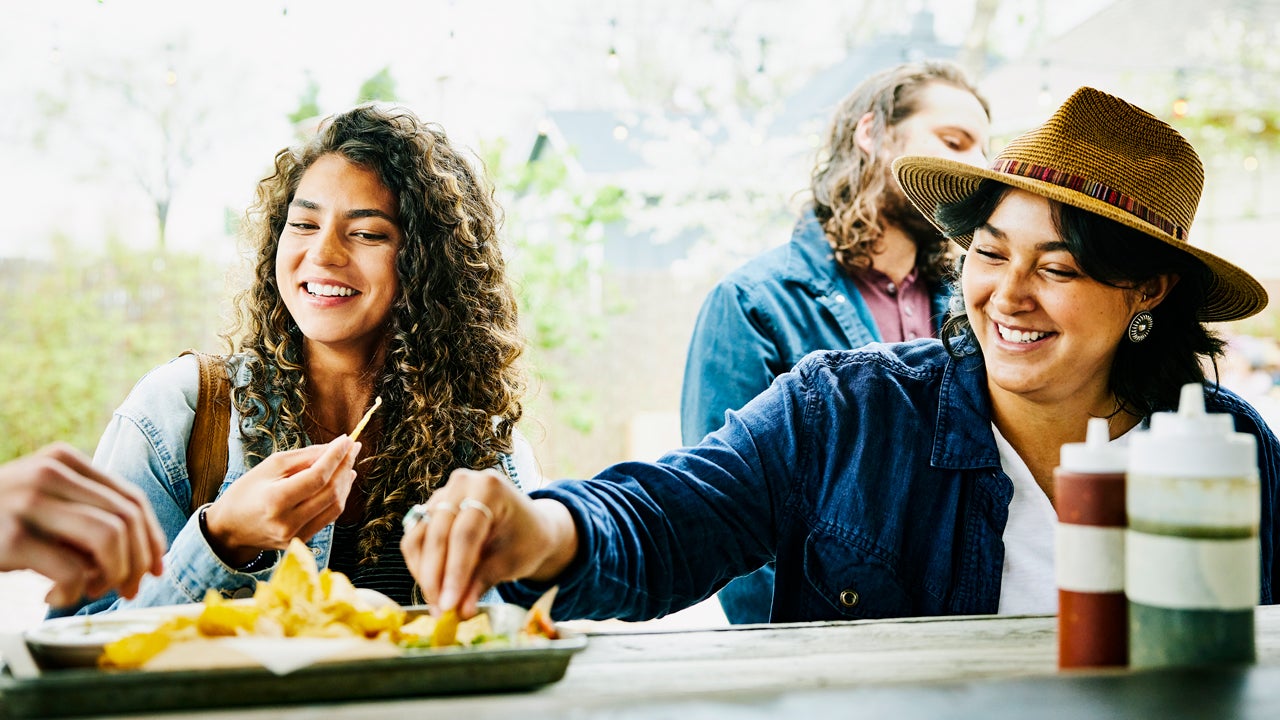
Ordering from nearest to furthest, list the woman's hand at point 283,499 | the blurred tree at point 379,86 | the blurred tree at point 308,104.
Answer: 1. the woman's hand at point 283,499
2. the blurred tree at point 308,104
3. the blurred tree at point 379,86

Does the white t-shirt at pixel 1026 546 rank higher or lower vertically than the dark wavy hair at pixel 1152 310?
lower

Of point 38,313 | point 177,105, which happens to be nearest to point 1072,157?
point 38,313

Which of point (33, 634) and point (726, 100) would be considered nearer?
point (33, 634)

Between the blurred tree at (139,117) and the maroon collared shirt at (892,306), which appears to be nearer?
the maroon collared shirt at (892,306)

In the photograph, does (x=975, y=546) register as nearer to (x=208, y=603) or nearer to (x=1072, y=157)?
(x=1072, y=157)

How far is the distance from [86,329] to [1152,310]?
5960mm

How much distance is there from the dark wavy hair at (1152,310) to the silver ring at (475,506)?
941mm

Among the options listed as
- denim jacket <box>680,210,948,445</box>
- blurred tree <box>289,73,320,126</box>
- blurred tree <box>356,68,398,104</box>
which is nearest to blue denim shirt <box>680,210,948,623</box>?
denim jacket <box>680,210,948,445</box>

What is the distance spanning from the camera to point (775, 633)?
1.27 metres

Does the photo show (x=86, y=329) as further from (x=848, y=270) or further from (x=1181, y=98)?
(x=1181, y=98)

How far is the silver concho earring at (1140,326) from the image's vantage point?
176 cm

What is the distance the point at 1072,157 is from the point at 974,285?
0.22 metres

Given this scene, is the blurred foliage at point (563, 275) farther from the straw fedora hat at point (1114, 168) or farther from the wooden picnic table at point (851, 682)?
the wooden picnic table at point (851, 682)

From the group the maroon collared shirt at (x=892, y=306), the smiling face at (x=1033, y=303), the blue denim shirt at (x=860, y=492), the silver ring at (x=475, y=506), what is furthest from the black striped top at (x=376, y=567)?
the maroon collared shirt at (x=892, y=306)
